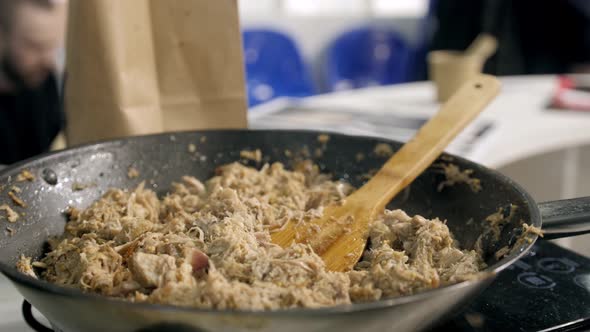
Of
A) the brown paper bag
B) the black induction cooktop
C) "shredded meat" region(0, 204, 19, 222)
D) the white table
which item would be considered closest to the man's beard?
the white table

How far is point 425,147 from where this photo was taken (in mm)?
944

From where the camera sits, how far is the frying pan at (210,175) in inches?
19.7

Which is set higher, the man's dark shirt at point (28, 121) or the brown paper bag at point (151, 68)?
the brown paper bag at point (151, 68)

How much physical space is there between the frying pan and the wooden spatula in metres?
0.05

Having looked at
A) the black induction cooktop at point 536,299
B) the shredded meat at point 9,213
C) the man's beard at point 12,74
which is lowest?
the black induction cooktop at point 536,299

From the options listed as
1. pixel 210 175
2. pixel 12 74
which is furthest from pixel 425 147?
pixel 12 74

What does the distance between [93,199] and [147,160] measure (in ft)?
0.38

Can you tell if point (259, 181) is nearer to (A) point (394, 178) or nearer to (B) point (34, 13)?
(A) point (394, 178)

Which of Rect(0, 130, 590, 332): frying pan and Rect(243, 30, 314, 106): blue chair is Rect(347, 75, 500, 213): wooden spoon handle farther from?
Rect(243, 30, 314, 106): blue chair

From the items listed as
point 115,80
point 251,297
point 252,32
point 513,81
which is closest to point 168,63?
point 115,80

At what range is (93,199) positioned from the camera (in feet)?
3.19

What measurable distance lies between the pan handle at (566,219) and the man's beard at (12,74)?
6.36 ft

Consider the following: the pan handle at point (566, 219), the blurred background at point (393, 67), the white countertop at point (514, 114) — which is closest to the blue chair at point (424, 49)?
the blurred background at point (393, 67)

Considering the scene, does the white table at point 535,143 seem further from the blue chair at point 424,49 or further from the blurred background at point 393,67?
the blue chair at point 424,49
